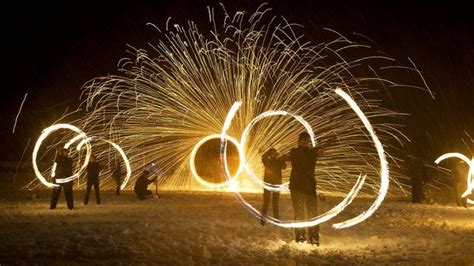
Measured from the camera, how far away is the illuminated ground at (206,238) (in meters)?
9.52

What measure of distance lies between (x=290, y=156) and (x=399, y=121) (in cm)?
3720

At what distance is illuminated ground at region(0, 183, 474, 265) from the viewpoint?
31.2ft

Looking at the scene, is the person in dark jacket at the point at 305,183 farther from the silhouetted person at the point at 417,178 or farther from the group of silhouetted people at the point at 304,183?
the silhouetted person at the point at 417,178

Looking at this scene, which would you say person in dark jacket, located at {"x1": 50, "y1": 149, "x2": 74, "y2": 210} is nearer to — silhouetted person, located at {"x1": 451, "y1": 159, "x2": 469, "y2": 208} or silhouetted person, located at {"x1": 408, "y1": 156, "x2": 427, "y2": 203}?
silhouetted person, located at {"x1": 408, "y1": 156, "x2": 427, "y2": 203}

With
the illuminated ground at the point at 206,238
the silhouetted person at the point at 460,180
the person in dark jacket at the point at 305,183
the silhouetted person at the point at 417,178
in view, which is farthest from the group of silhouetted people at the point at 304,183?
the silhouetted person at the point at 417,178

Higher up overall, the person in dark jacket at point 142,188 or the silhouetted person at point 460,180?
the silhouetted person at point 460,180

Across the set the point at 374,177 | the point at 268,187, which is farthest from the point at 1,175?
the point at 268,187

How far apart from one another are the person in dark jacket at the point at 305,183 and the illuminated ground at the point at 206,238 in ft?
1.00

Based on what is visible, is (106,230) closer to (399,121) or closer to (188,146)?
(188,146)

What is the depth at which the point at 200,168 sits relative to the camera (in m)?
39.5

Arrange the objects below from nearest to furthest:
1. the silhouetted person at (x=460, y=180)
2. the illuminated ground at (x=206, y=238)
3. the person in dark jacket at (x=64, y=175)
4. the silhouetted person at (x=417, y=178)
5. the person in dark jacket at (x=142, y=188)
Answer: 1. the illuminated ground at (x=206, y=238)
2. the person in dark jacket at (x=64, y=175)
3. the silhouetted person at (x=460, y=180)
4. the person in dark jacket at (x=142, y=188)
5. the silhouetted person at (x=417, y=178)

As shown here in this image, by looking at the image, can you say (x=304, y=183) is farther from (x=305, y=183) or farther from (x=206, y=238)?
(x=206, y=238)

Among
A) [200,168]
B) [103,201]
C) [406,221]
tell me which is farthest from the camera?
[200,168]

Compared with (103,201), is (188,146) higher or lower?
higher
